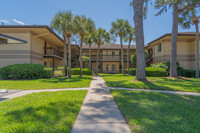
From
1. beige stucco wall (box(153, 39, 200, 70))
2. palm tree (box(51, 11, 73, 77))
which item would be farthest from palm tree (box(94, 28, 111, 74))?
beige stucco wall (box(153, 39, 200, 70))

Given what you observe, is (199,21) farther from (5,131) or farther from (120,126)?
(5,131)

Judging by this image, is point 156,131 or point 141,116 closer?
point 156,131

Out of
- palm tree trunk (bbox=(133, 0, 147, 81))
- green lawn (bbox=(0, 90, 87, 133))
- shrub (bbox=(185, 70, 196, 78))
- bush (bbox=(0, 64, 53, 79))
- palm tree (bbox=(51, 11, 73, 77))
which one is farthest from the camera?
shrub (bbox=(185, 70, 196, 78))

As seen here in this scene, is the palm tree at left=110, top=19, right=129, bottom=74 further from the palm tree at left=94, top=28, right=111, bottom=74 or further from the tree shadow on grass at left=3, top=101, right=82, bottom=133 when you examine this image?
the tree shadow on grass at left=3, top=101, right=82, bottom=133

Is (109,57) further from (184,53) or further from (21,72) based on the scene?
(21,72)

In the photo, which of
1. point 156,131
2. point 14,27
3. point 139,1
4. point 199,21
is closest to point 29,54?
point 14,27

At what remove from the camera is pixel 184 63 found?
19.5m

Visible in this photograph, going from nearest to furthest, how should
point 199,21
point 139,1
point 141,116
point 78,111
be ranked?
1. point 141,116
2. point 78,111
3. point 139,1
4. point 199,21

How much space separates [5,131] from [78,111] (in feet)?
5.79

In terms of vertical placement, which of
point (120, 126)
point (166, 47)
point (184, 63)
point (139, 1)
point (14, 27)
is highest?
point (139, 1)

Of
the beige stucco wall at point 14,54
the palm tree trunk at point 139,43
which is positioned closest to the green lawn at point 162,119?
the palm tree trunk at point 139,43

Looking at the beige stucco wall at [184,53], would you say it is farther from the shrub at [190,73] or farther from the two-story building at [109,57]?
the two-story building at [109,57]

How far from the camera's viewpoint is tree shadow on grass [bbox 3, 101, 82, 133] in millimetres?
2507

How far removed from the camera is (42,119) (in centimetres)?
294
